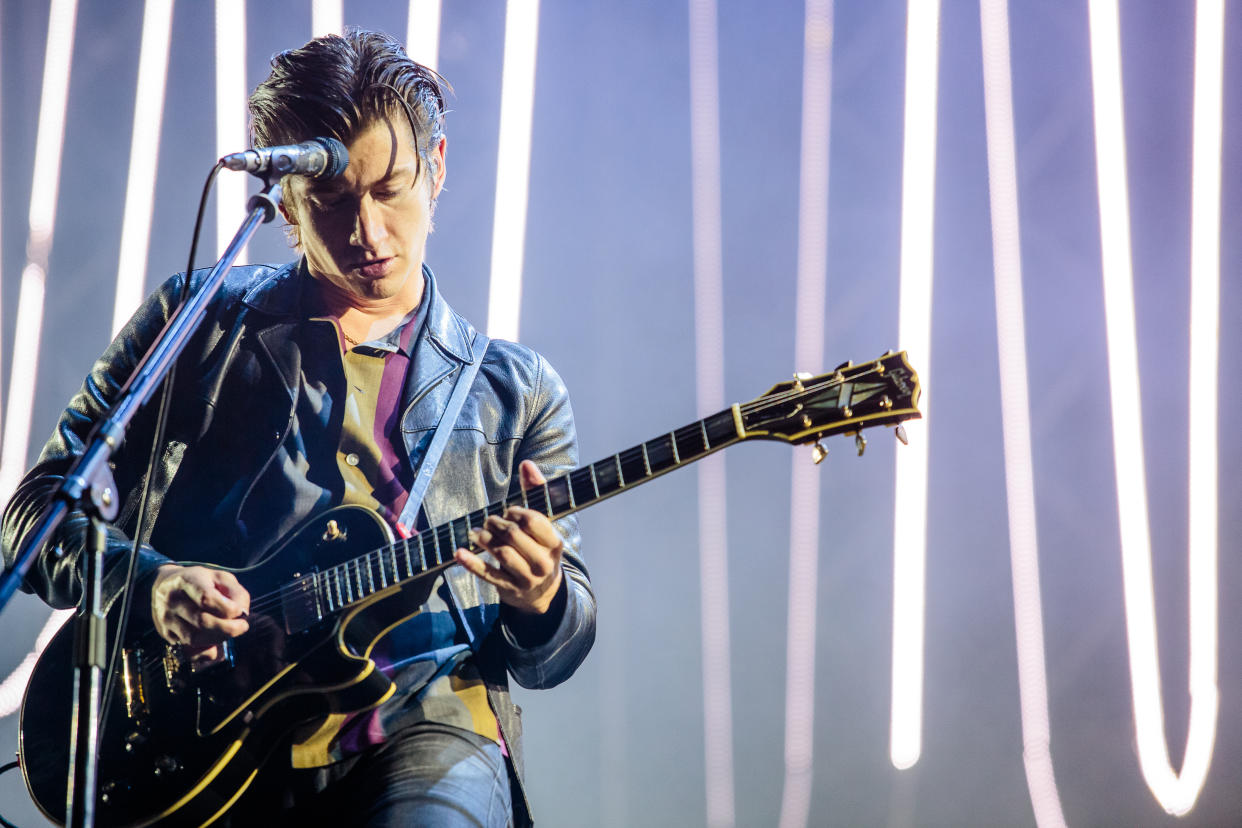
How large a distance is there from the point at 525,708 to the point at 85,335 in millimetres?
→ 2031

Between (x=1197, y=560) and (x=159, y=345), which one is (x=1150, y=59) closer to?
(x=1197, y=560)

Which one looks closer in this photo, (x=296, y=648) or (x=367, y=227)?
(x=296, y=648)

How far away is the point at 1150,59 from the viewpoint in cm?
339

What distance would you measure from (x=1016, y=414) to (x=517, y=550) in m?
2.31

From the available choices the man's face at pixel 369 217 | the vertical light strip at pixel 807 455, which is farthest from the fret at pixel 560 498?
the vertical light strip at pixel 807 455

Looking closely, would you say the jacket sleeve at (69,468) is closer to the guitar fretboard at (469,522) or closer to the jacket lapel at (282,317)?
the jacket lapel at (282,317)

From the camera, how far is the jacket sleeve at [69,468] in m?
1.78

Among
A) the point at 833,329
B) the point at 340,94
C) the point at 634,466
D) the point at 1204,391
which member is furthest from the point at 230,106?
the point at 1204,391

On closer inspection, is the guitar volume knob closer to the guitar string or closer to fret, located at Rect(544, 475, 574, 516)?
the guitar string

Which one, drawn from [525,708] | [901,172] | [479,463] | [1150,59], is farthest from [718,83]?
[525,708]

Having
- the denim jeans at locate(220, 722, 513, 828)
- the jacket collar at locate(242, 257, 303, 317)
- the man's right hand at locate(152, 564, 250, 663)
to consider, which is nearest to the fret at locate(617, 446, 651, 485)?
the denim jeans at locate(220, 722, 513, 828)

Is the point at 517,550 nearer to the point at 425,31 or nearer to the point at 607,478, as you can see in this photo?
the point at 607,478

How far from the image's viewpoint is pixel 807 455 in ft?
10.6

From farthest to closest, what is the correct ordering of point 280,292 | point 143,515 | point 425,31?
point 425,31 → point 280,292 → point 143,515
